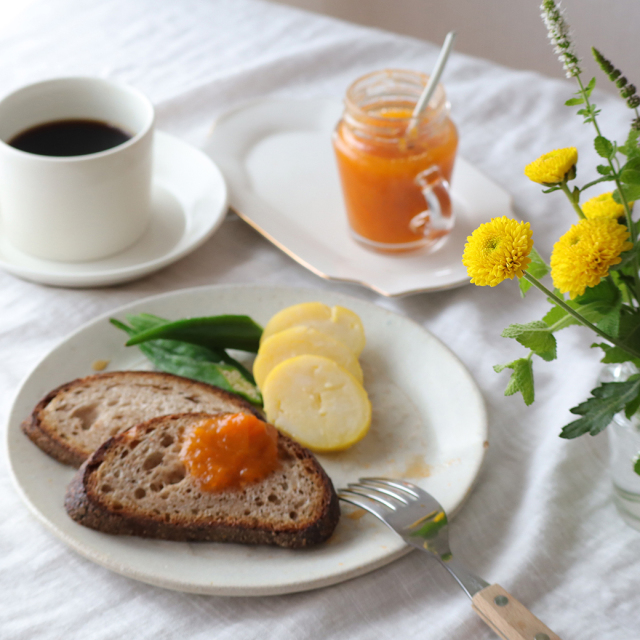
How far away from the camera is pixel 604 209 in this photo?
785 mm

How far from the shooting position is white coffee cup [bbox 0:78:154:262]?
134cm

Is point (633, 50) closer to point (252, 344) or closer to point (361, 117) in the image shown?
point (361, 117)

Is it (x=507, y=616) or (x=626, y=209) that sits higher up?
(x=626, y=209)

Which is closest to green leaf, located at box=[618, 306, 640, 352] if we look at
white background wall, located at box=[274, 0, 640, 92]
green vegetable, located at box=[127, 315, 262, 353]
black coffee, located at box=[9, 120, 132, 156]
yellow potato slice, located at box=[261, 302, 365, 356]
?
yellow potato slice, located at box=[261, 302, 365, 356]

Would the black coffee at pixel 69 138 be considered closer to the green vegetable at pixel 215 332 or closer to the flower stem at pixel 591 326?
the green vegetable at pixel 215 332

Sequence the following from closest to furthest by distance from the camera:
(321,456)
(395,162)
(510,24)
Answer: (321,456) → (395,162) → (510,24)

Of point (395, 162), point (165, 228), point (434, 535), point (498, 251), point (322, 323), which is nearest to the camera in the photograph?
point (498, 251)

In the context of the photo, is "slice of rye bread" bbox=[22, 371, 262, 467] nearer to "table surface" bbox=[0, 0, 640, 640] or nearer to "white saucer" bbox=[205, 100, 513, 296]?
"table surface" bbox=[0, 0, 640, 640]

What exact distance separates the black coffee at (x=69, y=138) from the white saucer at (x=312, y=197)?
30 centimetres

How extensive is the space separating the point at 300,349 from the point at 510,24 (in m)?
3.28

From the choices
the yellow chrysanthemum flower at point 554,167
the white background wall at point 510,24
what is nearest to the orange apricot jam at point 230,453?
the yellow chrysanthemum flower at point 554,167

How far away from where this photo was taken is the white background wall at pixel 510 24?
3600 mm

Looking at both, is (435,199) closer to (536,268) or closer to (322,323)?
(322,323)

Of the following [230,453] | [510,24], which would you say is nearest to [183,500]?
[230,453]
